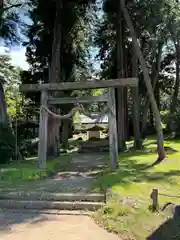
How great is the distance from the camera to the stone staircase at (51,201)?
7031 millimetres

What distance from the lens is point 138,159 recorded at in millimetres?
14711

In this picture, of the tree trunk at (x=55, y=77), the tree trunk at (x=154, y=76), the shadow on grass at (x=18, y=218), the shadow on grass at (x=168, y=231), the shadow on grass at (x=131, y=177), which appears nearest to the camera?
A: the shadow on grass at (x=168, y=231)

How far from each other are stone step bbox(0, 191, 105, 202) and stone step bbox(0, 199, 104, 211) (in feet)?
0.75

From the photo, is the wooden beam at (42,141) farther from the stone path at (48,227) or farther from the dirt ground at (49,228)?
the dirt ground at (49,228)

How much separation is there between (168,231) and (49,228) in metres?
2.01

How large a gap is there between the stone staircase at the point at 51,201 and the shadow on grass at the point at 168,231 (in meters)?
1.56

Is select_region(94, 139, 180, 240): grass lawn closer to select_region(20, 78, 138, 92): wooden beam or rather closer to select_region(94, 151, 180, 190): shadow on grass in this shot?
select_region(94, 151, 180, 190): shadow on grass

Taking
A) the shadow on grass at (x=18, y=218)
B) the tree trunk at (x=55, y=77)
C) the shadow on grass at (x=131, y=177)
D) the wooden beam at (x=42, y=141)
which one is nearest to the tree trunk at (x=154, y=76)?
the tree trunk at (x=55, y=77)

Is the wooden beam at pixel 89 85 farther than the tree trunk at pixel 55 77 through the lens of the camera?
No

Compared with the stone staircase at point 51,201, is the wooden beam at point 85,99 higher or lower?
higher

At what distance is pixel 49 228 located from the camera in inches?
227

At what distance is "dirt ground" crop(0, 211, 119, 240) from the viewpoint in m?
5.37

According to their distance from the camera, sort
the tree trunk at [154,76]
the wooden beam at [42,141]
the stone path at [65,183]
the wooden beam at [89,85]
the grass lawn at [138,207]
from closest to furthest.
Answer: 1. the grass lawn at [138,207]
2. the stone path at [65,183]
3. the wooden beam at [89,85]
4. the wooden beam at [42,141]
5. the tree trunk at [154,76]

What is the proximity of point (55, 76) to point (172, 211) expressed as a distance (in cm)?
1209
